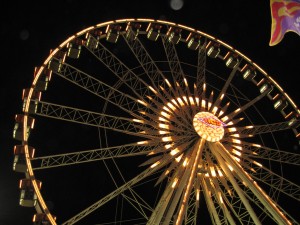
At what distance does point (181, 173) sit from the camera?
18328 mm

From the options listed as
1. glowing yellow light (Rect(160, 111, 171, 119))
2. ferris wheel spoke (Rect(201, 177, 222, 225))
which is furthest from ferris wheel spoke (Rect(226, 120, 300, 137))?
glowing yellow light (Rect(160, 111, 171, 119))

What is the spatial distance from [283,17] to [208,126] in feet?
16.2

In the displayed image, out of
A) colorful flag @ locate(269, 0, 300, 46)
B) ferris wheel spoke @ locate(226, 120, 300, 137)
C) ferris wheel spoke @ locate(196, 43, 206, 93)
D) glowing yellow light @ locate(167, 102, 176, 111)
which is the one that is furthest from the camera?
ferris wheel spoke @ locate(196, 43, 206, 93)

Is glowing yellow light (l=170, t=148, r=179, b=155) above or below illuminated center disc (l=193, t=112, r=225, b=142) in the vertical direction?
below

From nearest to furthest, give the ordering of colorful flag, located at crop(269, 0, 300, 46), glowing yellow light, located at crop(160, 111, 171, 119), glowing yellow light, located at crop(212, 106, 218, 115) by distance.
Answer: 1. colorful flag, located at crop(269, 0, 300, 46)
2. glowing yellow light, located at crop(160, 111, 171, 119)
3. glowing yellow light, located at crop(212, 106, 218, 115)

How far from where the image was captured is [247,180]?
56.5 feet

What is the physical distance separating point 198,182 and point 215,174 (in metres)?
0.73

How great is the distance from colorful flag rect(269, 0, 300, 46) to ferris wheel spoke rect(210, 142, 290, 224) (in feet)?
14.3

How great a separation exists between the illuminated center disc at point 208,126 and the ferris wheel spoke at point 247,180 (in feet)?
1.19

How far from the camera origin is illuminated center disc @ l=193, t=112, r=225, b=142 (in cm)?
1909

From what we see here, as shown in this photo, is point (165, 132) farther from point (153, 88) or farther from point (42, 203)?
point (42, 203)

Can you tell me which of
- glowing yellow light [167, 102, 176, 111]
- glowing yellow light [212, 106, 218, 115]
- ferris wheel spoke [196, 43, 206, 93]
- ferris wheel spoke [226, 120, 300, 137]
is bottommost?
ferris wheel spoke [226, 120, 300, 137]

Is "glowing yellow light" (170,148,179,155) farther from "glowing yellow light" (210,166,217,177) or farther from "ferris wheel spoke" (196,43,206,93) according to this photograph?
"ferris wheel spoke" (196,43,206,93)

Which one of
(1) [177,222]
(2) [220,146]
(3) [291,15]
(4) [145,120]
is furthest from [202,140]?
(3) [291,15]
